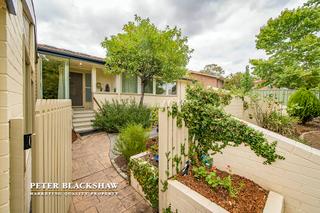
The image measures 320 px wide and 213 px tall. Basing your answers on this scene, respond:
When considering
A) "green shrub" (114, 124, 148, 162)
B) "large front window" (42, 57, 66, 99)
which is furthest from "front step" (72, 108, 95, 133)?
"green shrub" (114, 124, 148, 162)

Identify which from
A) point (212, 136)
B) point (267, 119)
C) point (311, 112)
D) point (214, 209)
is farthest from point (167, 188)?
point (311, 112)

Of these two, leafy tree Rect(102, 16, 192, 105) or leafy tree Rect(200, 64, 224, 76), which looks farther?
leafy tree Rect(200, 64, 224, 76)

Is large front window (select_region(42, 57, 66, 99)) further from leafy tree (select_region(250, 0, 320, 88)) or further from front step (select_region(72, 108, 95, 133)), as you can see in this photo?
leafy tree (select_region(250, 0, 320, 88))

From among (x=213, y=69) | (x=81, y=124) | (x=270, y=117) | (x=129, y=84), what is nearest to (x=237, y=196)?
(x=270, y=117)

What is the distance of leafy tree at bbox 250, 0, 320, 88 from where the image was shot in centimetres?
848

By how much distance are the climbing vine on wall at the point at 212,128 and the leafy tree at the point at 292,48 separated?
8.56 meters

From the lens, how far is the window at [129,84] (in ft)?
31.0

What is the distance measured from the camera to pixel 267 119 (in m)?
4.77

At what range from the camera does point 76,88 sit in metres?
9.15

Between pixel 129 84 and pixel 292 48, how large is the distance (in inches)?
Answer: 430

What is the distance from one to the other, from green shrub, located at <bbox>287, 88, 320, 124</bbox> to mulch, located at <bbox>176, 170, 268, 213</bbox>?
478cm

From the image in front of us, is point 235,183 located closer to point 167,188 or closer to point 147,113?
point 167,188

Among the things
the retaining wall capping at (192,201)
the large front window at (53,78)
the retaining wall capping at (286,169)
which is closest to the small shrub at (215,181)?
the retaining wall capping at (192,201)

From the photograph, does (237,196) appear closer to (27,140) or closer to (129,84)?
(27,140)
